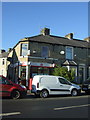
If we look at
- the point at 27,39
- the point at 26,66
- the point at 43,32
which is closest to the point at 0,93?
the point at 26,66

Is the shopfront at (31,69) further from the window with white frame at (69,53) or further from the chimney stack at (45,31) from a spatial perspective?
the chimney stack at (45,31)

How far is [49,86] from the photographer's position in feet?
50.5

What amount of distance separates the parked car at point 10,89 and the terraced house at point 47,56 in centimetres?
866

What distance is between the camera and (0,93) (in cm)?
1317

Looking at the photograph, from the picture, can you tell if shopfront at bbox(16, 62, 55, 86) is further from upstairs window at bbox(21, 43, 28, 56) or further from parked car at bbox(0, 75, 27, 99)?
parked car at bbox(0, 75, 27, 99)

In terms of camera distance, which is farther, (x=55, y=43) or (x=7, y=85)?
(x=55, y=43)

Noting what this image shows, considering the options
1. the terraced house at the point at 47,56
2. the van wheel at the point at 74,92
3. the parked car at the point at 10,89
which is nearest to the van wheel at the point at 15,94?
the parked car at the point at 10,89

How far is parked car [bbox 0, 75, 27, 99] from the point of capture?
13250mm

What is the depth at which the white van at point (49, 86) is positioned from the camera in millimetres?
15164

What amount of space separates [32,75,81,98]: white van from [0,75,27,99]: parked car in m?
1.63

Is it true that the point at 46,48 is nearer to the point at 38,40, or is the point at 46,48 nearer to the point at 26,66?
the point at 38,40

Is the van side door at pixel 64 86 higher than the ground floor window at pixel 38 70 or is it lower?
lower

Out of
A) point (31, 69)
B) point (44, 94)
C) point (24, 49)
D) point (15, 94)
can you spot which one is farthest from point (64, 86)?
point (24, 49)

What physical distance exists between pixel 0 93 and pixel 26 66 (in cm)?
1106
